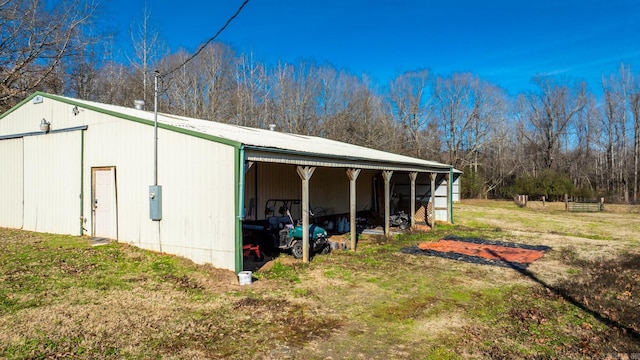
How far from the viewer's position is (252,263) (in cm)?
813

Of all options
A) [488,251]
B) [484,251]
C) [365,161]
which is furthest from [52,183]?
[488,251]

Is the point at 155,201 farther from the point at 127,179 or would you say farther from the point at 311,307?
the point at 311,307

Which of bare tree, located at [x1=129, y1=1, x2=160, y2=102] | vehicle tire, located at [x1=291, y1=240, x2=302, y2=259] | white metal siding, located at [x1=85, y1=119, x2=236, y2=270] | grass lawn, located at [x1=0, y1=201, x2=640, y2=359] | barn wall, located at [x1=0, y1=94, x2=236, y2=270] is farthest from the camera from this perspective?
bare tree, located at [x1=129, y1=1, x2=160, y2=102]

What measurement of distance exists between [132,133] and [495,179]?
110 ft

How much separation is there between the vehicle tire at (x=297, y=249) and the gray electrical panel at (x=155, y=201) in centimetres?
276

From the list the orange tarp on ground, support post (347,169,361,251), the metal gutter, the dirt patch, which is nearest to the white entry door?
the metal gutter

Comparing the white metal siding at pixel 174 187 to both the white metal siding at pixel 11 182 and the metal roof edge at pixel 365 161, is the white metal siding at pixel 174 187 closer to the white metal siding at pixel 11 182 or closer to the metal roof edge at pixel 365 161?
the metal roof edge at pixel 365 161

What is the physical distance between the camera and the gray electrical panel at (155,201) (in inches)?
308

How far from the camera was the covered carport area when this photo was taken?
8.27 metres

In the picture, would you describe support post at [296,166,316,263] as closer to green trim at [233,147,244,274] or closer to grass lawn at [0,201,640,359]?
grass lawn at [0,201,640,359]

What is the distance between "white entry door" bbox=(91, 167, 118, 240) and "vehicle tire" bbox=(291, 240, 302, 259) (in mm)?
3801

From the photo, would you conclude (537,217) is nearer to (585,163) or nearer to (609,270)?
(609,270)

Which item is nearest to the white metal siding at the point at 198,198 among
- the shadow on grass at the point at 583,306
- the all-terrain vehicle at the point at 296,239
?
the all-terrain vehicle at the point at 296,239

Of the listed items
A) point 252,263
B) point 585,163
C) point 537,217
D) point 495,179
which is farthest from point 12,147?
point 585,163
